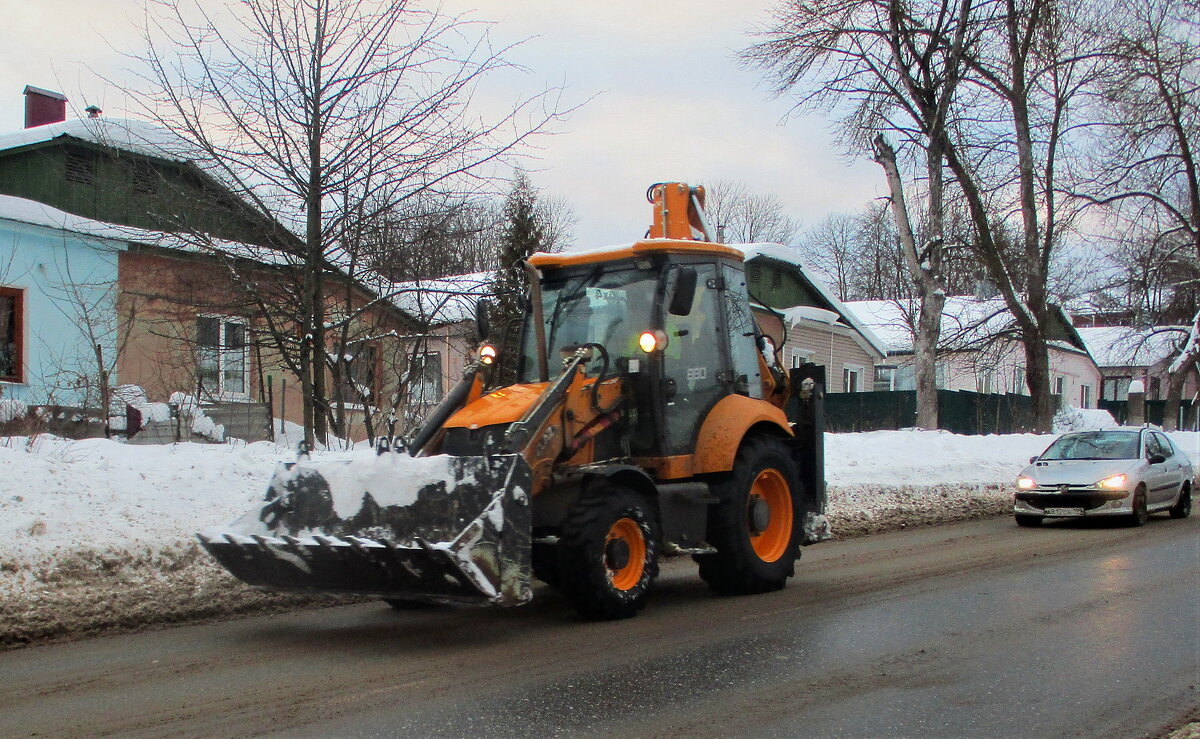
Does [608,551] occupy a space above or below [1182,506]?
above

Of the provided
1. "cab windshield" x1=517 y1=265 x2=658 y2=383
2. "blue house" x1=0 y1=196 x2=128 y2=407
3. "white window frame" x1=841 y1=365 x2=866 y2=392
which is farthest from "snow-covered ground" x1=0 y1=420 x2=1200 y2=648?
"white window frame" x1=841 y1=365 x2=866 y2=392

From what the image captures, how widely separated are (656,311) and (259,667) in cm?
391

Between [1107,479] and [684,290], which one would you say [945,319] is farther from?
[684,290]

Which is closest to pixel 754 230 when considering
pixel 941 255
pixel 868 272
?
pixel 868 272

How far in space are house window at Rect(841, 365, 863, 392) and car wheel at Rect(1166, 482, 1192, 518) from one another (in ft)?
71.8

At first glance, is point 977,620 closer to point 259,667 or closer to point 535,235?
point 259,667

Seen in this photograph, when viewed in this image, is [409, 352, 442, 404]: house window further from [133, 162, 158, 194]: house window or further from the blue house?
the blue house

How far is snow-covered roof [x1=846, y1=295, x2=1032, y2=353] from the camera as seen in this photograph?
3017 centimetres

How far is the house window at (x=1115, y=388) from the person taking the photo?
67500mm

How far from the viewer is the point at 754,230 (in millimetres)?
66312

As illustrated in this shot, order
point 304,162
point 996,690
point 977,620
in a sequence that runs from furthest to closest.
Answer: point 304,162, point 977,620, point 996,690

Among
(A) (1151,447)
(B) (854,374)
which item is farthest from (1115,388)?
(A) (1151,447)

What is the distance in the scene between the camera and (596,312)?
29.9ft

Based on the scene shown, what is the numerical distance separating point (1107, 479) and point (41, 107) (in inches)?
885
